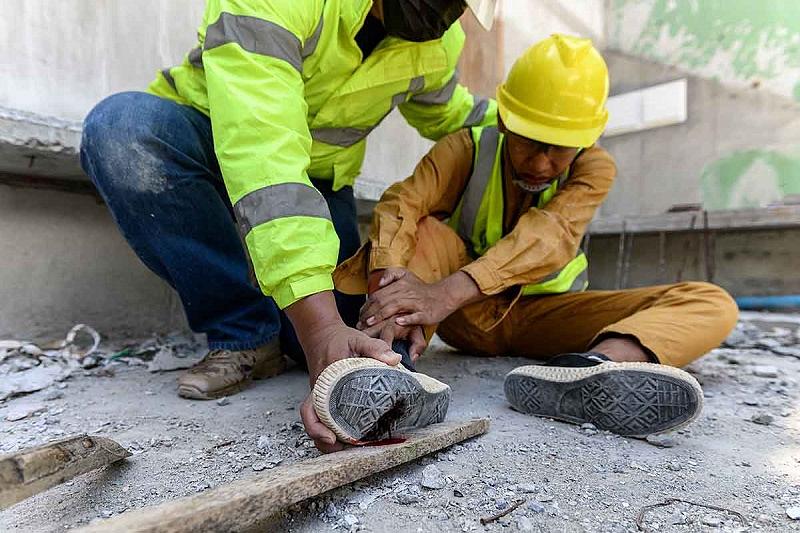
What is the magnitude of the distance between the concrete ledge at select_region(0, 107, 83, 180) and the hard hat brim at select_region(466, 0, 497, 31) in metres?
1.41

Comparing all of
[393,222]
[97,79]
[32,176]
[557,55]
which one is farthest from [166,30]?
[557,55]

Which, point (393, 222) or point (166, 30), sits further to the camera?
point (166, 30)

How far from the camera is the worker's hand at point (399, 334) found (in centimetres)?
140

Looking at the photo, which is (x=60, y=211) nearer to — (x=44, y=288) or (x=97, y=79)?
(x=44, y=288)

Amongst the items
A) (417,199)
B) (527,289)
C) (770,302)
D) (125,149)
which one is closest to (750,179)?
(770,302)

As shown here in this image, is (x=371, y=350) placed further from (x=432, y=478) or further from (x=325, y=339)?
(x=432, y=478)

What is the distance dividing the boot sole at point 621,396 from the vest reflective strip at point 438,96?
107cm

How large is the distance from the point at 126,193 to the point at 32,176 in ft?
3.07

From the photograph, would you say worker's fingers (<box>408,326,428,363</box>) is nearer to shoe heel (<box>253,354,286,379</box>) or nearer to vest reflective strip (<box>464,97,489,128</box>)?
shoe heel (<box>253,354,286,379</box>)

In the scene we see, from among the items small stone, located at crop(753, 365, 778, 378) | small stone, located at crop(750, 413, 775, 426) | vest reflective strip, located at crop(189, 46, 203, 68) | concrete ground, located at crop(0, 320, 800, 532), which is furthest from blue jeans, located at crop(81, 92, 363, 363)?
small stone, located at crop(753, 365, 778, 378)

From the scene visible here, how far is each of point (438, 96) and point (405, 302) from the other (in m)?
0.89

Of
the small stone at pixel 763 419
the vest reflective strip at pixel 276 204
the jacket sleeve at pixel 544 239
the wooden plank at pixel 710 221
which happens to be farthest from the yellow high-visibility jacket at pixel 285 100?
the wooden plank at pixel 710 221

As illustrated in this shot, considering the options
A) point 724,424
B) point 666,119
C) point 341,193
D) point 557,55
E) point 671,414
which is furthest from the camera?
point 666,119

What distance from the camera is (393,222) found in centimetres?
160
